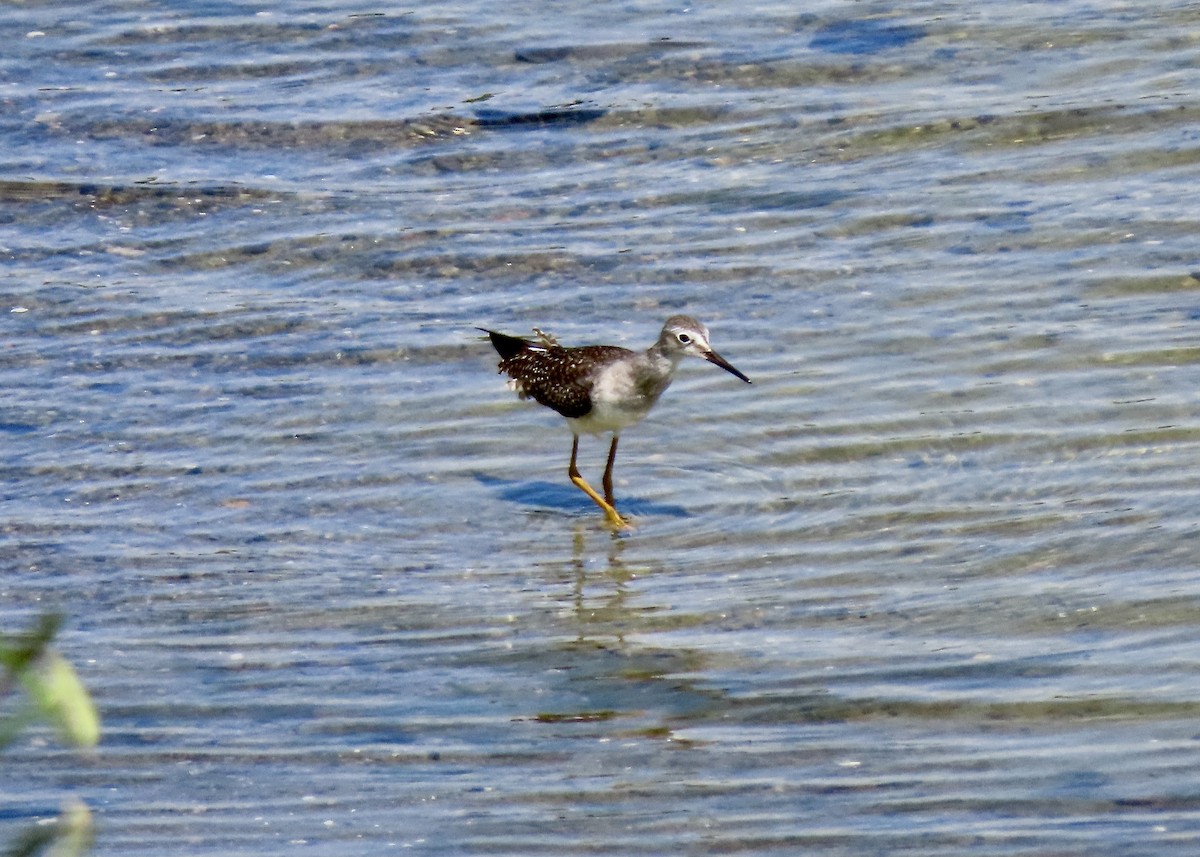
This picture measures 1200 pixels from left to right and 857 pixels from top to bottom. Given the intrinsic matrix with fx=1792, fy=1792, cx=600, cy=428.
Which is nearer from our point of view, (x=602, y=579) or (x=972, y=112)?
(x=602, y=579)

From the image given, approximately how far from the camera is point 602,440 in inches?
353

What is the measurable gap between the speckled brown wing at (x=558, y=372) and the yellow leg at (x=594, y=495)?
9.5 inches

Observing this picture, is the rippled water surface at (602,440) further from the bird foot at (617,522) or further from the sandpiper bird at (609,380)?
the sandpiper bird at (609,380)

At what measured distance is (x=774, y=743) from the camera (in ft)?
18.4

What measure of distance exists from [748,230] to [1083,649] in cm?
504

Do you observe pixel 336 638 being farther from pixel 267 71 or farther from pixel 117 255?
pixel 267 71

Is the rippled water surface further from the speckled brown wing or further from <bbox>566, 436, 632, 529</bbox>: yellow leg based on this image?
the speckled brown wing

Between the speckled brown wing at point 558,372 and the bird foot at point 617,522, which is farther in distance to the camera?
the speckled brown wing at point 558,372

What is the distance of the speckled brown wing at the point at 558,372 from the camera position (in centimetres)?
812

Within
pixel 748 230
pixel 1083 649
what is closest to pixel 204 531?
pixel 1083 649

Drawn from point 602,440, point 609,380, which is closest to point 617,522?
point 609,380

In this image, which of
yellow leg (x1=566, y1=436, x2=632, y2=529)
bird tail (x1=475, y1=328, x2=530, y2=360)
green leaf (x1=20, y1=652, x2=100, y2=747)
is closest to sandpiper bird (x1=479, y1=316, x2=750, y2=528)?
yellow leg (x1=566, y1=436, x2=632, y2=529)

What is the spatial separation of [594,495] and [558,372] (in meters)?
0.65

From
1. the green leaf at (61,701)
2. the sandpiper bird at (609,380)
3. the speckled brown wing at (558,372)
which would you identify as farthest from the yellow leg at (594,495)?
the green leaf at (61,701)
